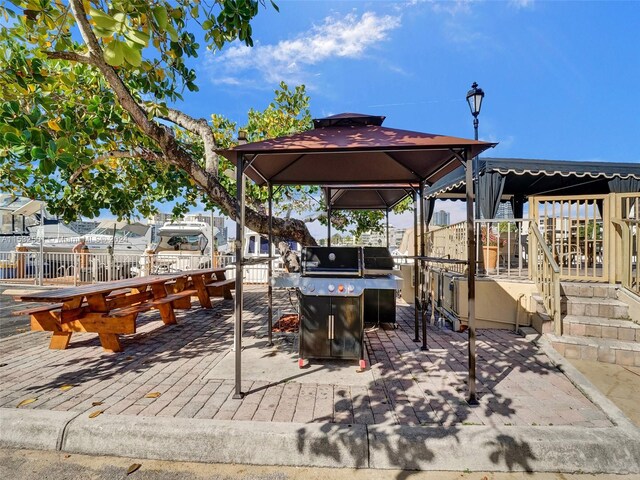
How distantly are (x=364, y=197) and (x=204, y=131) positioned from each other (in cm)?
373

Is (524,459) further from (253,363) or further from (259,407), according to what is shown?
(253,363)

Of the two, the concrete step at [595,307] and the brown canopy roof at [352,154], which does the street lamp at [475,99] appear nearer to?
the brown canopy roof at [352,154]

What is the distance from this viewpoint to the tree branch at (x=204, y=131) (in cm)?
611

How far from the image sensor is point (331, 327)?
3.87 meters

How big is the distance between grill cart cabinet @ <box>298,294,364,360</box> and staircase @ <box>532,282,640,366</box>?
2.96m

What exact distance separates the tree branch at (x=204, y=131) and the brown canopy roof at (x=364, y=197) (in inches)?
86.9

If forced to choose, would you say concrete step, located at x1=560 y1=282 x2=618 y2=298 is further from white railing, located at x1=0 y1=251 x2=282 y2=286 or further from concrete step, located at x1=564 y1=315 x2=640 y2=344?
white railing, located at x1=0 y1=251 x2=282 y2=286

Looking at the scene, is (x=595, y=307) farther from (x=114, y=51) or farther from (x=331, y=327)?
(x=114, y=51)

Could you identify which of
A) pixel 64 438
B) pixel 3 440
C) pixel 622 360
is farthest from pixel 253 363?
pixel 622 360

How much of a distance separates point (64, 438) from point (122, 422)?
0.47m

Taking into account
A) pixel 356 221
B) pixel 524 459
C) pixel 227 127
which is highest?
pixel 227 127

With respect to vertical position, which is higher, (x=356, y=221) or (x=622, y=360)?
(x=356, y=221)

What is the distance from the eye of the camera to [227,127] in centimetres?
960

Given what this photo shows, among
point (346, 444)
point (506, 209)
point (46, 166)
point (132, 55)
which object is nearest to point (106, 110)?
point (46, 166)
